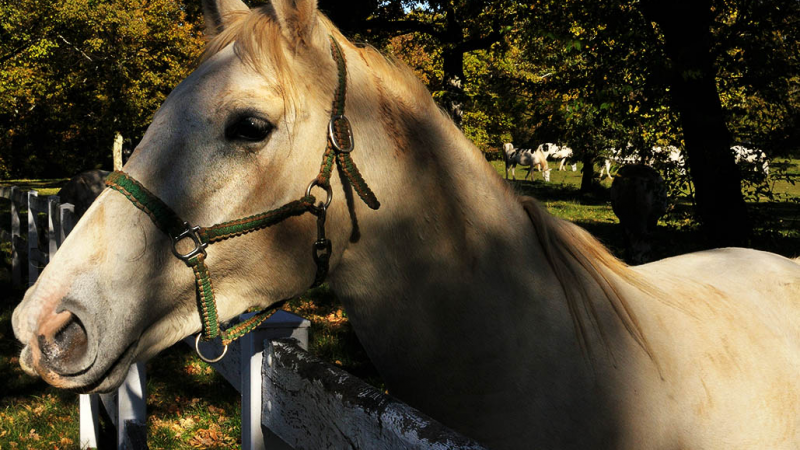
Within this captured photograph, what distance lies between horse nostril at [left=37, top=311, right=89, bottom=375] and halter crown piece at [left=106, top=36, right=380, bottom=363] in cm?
28

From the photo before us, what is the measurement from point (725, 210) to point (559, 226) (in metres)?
5.04

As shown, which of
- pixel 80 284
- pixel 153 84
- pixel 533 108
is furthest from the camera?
pixel 153 84

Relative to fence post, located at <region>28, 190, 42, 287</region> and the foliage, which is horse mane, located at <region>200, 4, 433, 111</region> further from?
the foliage

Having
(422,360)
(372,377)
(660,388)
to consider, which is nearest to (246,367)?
(422,360)

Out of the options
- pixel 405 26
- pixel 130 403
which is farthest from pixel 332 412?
pixel 405 26

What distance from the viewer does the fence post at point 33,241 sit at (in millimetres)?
8062

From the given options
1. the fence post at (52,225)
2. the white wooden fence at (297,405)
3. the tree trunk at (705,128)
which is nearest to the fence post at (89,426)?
the white wooden fence at (297,405)

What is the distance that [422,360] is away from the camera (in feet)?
5.59

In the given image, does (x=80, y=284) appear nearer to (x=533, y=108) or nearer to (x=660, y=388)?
(x=660, y=388)

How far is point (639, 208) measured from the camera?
9.04 meters

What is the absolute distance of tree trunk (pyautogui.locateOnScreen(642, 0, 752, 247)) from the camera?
5.74 metres

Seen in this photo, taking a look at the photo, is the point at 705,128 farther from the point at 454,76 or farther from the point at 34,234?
the point at 34,234

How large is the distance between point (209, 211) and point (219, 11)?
32.2 inches

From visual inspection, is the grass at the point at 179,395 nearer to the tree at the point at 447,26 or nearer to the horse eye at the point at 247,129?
the horse eye at the point at 247,129
